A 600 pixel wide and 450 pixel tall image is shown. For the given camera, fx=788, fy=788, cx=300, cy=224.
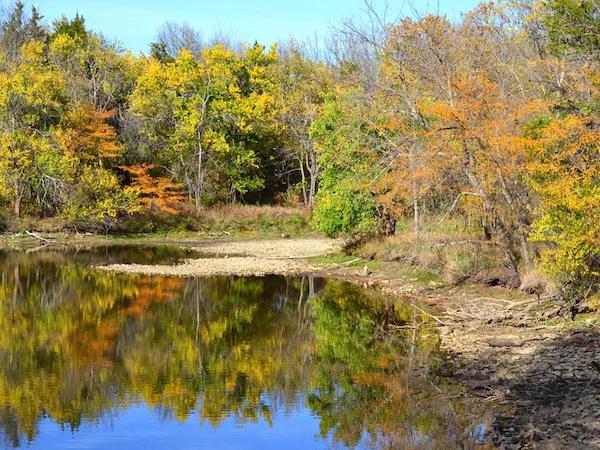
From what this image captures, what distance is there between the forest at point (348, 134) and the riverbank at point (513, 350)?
4.21ft

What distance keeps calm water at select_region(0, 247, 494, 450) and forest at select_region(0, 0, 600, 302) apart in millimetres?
4024

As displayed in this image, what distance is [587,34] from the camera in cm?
1872

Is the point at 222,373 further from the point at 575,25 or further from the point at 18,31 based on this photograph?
the point at 18,31

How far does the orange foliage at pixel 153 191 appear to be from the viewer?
52656mm

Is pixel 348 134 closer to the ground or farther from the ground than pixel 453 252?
farther from the ground

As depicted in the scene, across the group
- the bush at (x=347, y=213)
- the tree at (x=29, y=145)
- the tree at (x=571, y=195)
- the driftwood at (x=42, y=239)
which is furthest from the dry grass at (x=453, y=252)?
the tree at (x=29, y=145)

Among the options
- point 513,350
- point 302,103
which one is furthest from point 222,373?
point 302,103

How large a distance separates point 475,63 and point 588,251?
8.85m

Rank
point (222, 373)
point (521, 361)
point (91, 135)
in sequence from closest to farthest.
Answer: point (521, 361), point (222, 373), point (91, 135)

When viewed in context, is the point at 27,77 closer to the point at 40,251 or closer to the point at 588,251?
the point at 40,251

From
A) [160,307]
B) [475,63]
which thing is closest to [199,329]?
[160,307]

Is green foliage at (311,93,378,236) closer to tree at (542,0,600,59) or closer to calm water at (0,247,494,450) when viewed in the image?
calm water at (0,247,494,450)

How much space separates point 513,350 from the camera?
55.2 ft

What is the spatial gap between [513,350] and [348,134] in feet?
63.5
